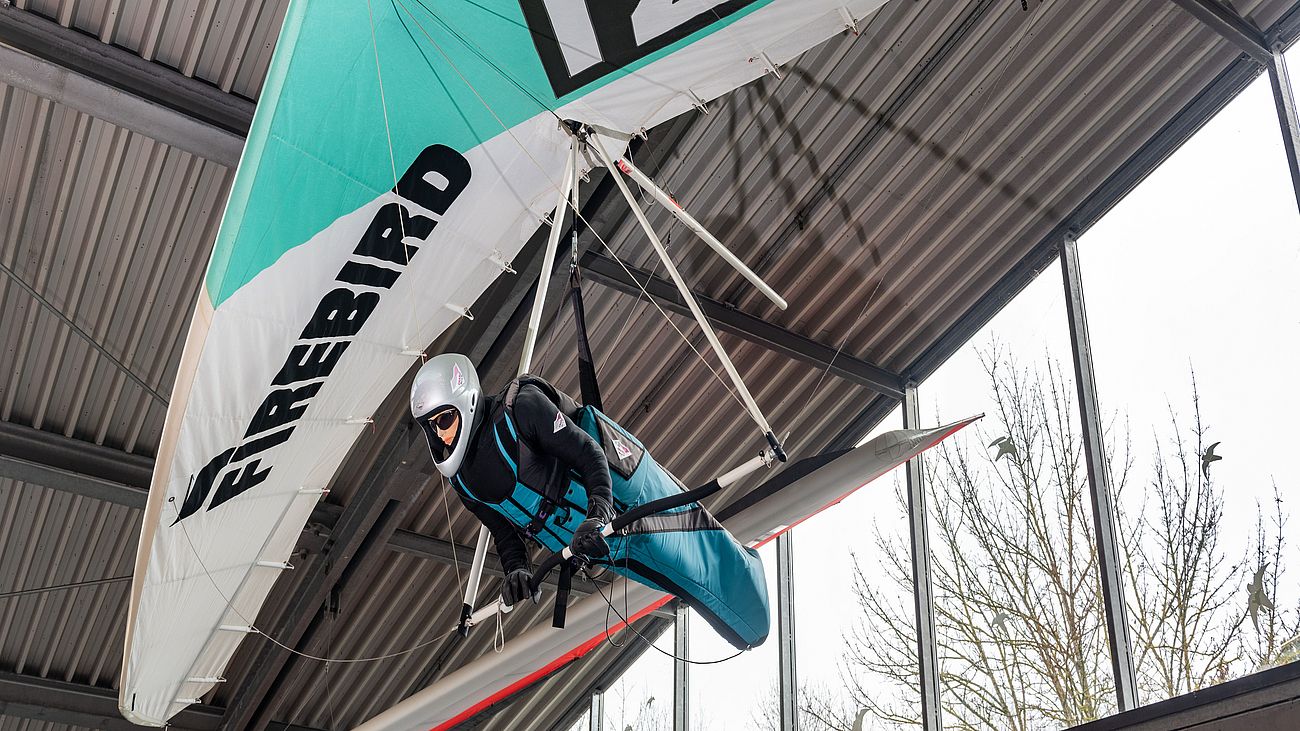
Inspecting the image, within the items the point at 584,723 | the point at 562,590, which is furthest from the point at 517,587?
the point at 584,723

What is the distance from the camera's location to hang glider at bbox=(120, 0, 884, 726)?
3469mm

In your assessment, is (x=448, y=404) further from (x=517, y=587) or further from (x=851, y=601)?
(x=851, y=601)

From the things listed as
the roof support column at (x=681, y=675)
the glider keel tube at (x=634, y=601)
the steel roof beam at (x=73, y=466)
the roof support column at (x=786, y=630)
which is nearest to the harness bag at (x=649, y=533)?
the glider keel tube at (x=634, y=601)

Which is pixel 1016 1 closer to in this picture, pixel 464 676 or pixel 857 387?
pixel 857 387

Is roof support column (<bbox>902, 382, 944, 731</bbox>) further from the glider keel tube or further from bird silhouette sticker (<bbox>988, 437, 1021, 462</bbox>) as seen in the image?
the glider keel tube

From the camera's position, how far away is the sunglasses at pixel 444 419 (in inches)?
134

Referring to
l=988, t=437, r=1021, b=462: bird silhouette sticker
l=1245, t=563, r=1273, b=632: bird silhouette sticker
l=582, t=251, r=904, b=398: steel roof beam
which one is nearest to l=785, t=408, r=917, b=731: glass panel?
l=582, t=251, r=904, b=398: steel roof beam

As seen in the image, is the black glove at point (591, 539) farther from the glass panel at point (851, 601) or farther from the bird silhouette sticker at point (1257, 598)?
the glass panel at point (851, 601)

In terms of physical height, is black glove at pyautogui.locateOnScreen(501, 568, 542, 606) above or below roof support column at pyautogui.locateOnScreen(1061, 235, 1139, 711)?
below

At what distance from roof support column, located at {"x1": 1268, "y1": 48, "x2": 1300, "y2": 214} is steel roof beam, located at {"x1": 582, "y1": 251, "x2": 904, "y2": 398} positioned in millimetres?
3198

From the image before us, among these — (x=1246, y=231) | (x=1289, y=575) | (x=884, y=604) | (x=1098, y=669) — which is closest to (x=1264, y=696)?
(x=1289, y=575)

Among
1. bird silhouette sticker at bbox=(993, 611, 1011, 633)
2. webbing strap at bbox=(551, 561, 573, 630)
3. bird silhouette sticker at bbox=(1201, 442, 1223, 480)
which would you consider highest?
bird silhouette sticker at bbox=(1201, 442, 1223, 480)

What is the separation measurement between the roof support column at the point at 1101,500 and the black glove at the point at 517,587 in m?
3.87

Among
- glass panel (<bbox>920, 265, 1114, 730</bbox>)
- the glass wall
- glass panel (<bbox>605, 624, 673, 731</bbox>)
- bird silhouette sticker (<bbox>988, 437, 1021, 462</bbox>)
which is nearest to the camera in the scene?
the glass wall
